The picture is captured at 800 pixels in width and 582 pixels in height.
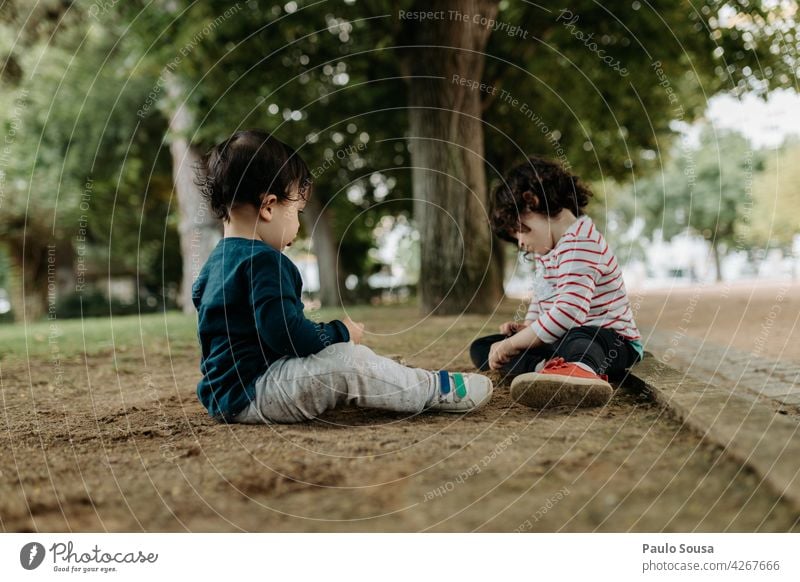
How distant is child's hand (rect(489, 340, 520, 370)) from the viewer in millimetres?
2838

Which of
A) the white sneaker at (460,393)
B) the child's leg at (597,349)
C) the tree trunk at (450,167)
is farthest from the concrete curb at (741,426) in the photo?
the tree trunk at (450,167)

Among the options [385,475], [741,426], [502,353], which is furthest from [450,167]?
[385,475]

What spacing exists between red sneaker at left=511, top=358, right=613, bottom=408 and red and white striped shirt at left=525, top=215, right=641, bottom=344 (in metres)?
0.31

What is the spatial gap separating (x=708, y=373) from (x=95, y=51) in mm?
14311

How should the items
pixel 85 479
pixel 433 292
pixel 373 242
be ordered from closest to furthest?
pixel 85 479
pixel 433 292
pixel 373 242

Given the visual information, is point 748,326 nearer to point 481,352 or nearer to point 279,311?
point 481,352

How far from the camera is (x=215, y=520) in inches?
62.2

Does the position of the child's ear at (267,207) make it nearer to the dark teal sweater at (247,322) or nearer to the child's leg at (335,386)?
the dark teal sweater at (247,322)

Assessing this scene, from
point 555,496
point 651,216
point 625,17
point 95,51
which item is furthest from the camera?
point 651,216

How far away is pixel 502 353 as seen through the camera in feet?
9.37

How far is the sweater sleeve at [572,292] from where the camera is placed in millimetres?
2684

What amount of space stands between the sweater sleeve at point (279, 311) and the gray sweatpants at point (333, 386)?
0.07 meters
